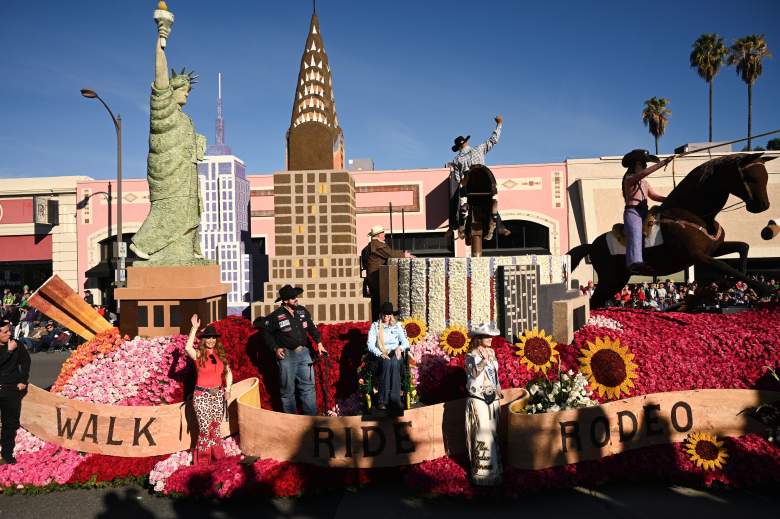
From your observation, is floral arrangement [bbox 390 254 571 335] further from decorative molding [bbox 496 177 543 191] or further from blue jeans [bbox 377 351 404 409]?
decorative molding [bbox 496 177 543 191]

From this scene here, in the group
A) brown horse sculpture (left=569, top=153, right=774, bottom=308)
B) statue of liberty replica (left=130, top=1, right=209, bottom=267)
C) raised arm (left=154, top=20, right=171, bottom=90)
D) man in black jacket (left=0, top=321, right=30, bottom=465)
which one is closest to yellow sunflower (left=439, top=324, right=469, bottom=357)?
brown horse sculpture (left=569, top=153, right=774, bottom=308)

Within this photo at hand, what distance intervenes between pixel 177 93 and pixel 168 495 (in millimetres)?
7344

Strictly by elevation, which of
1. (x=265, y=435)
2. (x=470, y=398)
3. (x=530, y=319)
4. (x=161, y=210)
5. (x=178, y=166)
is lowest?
(x=265, y=435)

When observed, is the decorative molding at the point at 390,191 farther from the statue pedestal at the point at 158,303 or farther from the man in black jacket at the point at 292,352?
the man in black jacket at the point at 292,352

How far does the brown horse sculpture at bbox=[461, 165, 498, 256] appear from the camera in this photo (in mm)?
8773

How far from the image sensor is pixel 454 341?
749 cm

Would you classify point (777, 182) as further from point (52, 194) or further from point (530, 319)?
point (52, 194)

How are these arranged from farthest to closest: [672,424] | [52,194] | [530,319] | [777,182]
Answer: [52,194] → [777,182] → [530,319] → [672,424]

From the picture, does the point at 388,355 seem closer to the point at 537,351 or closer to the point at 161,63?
the point at 537,351

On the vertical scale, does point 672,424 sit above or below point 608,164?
below

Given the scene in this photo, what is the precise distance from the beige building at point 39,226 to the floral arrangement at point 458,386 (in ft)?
71.0

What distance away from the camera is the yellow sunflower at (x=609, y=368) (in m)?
6.62

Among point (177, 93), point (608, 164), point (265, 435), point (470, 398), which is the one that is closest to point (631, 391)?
point (470, 398)

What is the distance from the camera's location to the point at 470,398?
5.73m
